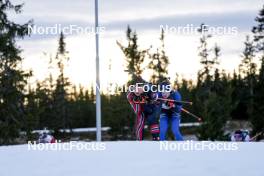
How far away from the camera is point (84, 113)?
2606 inches

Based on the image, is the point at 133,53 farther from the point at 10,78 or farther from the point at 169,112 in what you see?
the point at 169,112

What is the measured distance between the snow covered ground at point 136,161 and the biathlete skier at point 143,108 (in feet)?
12.4

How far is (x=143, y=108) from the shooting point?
1317 cm

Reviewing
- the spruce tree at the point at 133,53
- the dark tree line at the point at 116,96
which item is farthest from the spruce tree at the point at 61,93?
the spruce tree at the point at 133,53

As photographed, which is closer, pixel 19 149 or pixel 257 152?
pixel 257 152

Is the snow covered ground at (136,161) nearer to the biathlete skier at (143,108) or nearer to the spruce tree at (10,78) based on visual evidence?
the biathlete skier at (143,108)

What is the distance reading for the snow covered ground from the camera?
24.3 feet

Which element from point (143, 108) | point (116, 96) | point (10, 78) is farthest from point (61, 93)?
point (143, 108)

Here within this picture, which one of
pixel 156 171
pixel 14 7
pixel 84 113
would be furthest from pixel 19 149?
pixel 84 113

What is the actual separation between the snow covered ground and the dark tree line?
9412 millimetres

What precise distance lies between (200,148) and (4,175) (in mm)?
3089

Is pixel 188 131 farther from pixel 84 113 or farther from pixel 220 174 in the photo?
pixel 220 174

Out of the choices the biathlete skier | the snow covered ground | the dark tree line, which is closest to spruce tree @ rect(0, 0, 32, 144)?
the dark tree line

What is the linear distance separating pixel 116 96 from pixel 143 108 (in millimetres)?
37403
